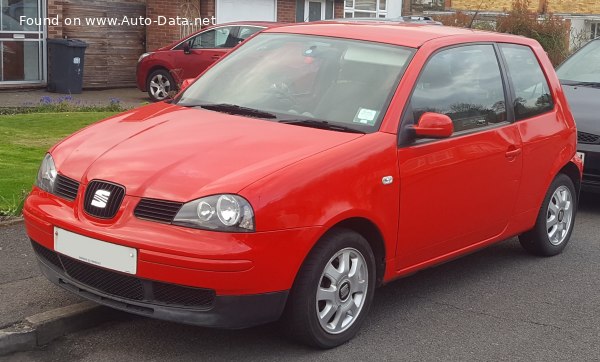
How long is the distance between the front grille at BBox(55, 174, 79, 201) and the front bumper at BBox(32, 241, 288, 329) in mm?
390

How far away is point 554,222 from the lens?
23.9 feet

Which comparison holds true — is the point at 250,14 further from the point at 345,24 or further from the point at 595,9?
the point at 595,9

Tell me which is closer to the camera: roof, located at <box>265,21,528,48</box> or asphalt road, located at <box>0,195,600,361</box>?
asphalt road, located at <box>0,195,600,361</box>

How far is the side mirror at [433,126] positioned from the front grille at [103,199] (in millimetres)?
1768

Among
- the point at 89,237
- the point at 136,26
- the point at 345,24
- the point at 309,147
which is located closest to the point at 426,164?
the point at 309,147

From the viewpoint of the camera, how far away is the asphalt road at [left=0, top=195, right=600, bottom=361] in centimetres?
500

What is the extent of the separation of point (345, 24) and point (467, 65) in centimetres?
90

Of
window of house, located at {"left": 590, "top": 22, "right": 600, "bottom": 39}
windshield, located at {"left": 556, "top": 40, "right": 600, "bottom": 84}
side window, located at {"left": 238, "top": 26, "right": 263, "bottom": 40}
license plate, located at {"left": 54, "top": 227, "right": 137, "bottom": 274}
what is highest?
window of house, located at {"left": 590, "top": 22, "right": 600, "bottom": 39}

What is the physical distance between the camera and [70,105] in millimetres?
14219

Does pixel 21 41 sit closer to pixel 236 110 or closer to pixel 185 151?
pixel 236 110

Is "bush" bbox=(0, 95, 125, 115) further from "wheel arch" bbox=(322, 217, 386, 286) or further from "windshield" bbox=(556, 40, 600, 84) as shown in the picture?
"wheel arch" bbox=(322, 217, 386, 286)

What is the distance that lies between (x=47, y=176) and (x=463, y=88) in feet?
8.83

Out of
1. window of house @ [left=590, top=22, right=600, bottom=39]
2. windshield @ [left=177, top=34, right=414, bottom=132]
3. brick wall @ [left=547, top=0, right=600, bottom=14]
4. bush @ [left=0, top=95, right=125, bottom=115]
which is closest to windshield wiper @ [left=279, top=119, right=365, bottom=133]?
windshield @ [left=177, top=34, right=414, bottom=132]

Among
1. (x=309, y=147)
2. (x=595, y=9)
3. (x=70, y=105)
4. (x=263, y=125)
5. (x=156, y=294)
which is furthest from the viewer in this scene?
(x=595, y=9)
